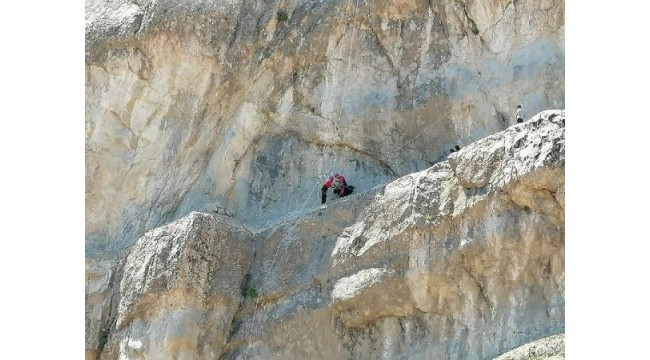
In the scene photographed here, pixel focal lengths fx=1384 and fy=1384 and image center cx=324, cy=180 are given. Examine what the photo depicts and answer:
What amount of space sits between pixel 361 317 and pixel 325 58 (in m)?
6.30

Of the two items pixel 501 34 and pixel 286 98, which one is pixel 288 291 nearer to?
pixel 286 98

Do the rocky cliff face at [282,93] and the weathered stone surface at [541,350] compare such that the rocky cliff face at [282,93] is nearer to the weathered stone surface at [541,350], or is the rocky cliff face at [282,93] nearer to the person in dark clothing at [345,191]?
the person in dark clothing at [345,191]

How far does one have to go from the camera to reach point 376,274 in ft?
82.8

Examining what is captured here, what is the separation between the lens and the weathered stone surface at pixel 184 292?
2616 cm

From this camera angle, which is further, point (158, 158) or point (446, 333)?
point (158, 158)

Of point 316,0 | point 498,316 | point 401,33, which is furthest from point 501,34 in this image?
point 498,316

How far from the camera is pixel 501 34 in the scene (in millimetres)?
27812

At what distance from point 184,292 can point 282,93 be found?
5.24 meters

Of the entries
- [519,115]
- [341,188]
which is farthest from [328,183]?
[519,115]

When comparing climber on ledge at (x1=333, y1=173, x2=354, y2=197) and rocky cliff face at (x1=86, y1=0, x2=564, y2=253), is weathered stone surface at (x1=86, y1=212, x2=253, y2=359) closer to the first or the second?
rocky cliff face at (x1=86, y1=0, x2=564, y2=253)

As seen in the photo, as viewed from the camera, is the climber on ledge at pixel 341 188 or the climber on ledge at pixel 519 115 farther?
the climber on ledge at pixel 341 188

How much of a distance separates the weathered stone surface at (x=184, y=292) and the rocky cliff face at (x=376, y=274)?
3 cm

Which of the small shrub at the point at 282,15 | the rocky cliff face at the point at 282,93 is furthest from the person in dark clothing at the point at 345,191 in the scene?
the small shrub at the point at 282,15

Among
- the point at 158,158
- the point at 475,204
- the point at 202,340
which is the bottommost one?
the point at 202,340
